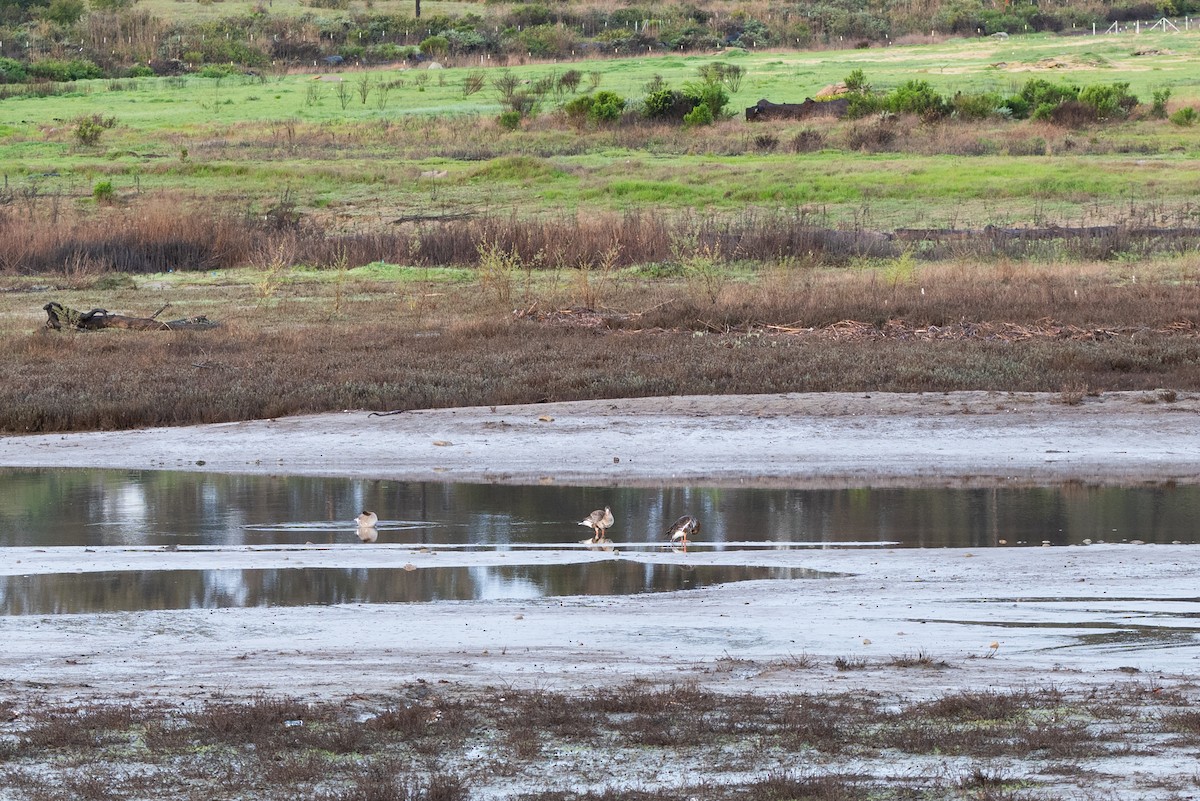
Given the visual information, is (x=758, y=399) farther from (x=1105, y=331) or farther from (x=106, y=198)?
(x=106, y=198)

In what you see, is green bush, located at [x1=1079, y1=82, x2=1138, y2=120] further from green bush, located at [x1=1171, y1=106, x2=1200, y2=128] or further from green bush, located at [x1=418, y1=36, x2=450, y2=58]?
green bush, located at [x1=418, y1=36, x2=450, y2=58]

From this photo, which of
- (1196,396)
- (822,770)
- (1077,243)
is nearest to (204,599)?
(822,770)

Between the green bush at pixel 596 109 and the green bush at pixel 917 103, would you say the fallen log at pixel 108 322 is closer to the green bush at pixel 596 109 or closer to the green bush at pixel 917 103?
the green bush at pixel 596 109

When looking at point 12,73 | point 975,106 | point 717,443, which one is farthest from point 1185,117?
point 12,73

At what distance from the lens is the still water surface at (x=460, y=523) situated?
9086 mm

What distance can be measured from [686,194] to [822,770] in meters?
31.0

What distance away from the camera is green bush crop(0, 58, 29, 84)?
67.2 m

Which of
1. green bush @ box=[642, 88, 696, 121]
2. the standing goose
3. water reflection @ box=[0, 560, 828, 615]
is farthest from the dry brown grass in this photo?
green bush @ box=[642, 88, 696, 121]

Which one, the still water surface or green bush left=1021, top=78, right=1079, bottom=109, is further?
green bush left=1021, top=78, right=1079, bottom=109

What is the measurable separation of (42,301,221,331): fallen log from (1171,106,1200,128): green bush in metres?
32.6

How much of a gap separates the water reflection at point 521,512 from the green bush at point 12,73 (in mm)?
58987

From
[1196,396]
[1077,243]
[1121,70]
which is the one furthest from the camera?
[1121,70]

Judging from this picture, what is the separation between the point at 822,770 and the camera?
17.0 feet

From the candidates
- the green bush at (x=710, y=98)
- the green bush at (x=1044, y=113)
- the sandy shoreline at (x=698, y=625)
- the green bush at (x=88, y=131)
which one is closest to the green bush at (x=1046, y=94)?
the green bush at (x=1044, y=113)
